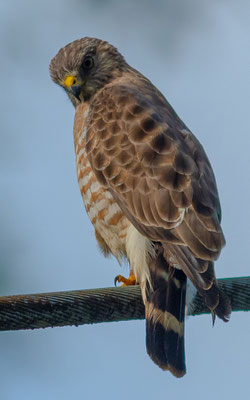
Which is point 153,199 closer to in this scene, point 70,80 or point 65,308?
point 65,308

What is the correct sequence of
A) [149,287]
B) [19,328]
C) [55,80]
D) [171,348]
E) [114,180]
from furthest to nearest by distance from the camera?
1. [55,80]
2. [114,180]
3. [149,287]
4. [171,348]
5. [19,328]

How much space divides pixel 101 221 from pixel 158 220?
1.86ft

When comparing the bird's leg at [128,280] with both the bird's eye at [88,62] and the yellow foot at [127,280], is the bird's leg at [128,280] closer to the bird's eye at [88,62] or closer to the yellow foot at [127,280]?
the yellow foot at [127,280]

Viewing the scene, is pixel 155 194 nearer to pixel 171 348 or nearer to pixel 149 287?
pixel 149 287

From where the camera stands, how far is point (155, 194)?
411 cm

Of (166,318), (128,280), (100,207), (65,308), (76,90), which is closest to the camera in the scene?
(65,308)

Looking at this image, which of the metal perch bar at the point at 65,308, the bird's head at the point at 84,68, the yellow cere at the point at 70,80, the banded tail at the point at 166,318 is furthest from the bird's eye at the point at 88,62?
the metal perch bar at the point at 65,308

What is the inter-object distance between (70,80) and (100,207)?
1114mm

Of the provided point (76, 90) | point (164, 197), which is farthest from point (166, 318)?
Answer: point (76, 90)

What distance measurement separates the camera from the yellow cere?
5.27m

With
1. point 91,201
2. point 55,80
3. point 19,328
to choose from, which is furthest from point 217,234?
point 55,80

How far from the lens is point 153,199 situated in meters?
4.09

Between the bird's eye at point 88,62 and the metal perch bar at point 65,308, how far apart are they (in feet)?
7.40

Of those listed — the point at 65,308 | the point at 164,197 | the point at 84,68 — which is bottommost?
the point at 65,308
